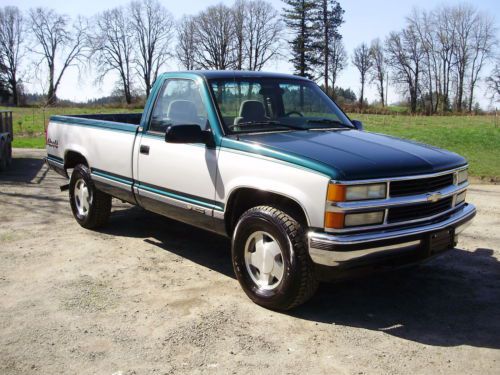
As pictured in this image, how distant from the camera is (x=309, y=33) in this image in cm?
6116

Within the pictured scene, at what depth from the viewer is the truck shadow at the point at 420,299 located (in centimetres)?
385

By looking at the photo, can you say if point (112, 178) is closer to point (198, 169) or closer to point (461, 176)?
point (198, 169)

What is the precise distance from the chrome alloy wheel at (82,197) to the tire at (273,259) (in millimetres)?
2919

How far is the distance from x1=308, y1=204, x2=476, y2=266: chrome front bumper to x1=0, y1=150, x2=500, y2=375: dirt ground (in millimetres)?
574

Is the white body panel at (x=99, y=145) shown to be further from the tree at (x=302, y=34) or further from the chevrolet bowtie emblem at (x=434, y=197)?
the tree at (x=302, y=34)

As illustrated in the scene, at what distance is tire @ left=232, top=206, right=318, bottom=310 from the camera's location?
3.88 meters

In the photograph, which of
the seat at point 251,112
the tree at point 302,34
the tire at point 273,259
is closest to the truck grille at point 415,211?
the tire at point 273,259

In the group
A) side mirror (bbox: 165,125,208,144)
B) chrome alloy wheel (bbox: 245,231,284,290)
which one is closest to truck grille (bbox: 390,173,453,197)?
chrome alloy wheel (bbox: 245,231,284,290)

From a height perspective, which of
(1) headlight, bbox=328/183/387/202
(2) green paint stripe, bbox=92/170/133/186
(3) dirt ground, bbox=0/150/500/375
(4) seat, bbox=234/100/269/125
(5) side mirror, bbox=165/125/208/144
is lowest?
(3) dirt ground, bbox=0/150/500/375

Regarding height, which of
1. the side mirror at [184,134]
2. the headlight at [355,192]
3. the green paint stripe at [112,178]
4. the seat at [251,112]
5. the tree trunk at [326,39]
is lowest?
the green paint stripe at [112,178]

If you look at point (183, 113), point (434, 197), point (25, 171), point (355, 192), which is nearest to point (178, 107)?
point (183, 113)

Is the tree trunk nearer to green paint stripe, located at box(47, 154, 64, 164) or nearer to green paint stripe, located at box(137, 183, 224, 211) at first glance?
green paint stripe, located at box(47, 154, 64, 164)

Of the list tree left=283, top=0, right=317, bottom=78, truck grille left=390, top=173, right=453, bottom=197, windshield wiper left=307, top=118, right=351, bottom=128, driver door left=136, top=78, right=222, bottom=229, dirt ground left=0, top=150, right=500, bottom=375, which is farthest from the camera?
tree left=283, top=0, right=317, bottom=78

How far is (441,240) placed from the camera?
4.10m
